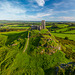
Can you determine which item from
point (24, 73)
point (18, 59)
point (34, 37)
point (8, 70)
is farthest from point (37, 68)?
point (34, 37)

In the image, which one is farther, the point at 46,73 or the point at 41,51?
the point at 41,51

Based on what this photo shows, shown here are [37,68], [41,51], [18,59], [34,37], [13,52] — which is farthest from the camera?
[34,37]

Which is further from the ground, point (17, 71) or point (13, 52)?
point (13, 52)

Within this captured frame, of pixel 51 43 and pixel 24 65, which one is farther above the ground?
pixel 51 43

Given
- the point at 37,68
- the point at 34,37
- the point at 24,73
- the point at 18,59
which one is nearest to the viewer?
the point at 24,73

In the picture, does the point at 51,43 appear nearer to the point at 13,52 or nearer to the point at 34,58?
the point at 34,58

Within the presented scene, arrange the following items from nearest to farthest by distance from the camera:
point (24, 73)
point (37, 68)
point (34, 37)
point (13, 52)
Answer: point (24, 73), point (37, 68), point (13, 52), point (34, 37)

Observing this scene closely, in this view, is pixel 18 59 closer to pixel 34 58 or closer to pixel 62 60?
pixel 34 58

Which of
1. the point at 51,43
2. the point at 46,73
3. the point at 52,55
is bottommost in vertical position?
the point at 46,73

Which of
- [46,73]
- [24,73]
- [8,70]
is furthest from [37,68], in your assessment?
[8,70]
